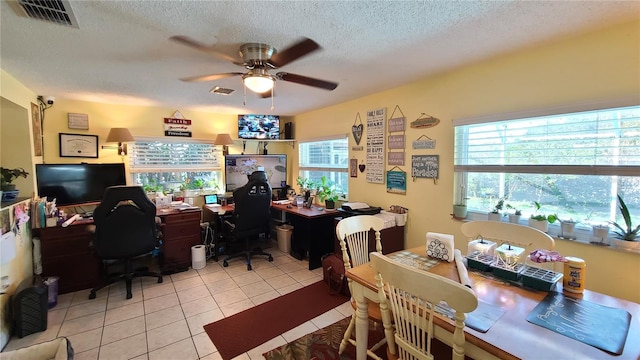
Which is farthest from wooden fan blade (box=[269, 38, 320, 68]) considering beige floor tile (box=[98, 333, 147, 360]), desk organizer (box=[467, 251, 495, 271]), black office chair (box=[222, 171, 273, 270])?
beige floor tile (box=[98, 333, 147, 360])

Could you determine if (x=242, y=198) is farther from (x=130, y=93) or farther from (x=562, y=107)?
(x=562, y=107)

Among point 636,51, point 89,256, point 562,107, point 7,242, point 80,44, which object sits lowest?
point 89,256

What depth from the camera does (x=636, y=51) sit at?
1.72 m

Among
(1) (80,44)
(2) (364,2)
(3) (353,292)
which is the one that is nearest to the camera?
(2) (364,2)

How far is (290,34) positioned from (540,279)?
203 cm

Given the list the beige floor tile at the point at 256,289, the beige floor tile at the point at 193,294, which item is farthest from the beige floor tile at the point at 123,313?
the beige floor tile at the point at 256,289

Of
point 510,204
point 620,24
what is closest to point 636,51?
point 620,24

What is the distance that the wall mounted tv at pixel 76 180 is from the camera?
10.2ft

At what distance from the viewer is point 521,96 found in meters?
2.22

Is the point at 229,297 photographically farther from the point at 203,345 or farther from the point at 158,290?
the point at 158,290

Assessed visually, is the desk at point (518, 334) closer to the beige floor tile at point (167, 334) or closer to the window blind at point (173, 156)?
the beige floor tile at point (167, 334)

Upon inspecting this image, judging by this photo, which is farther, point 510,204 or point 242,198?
point 242,198

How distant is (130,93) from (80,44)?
1.41 meters

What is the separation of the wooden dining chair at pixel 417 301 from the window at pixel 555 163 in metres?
1.66
